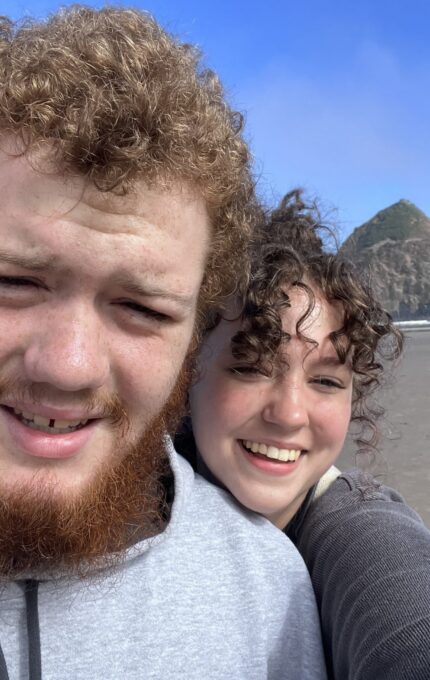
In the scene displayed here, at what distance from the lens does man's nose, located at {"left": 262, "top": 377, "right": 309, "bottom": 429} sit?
7.42ft

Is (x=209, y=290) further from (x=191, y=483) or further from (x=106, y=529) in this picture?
(x=106, y=529)

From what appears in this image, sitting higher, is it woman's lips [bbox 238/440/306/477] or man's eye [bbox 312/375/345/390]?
man's eye [bbox 312/375/345/390]

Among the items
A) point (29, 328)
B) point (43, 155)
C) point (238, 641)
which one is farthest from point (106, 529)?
point (43, 155)

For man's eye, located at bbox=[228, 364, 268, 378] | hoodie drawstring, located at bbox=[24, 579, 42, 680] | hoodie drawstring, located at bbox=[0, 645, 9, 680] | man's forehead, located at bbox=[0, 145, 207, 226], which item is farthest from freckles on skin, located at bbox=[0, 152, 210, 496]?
man's eye, located at bbox=[228, 364, 268, 378]

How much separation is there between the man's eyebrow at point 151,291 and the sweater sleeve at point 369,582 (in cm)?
95

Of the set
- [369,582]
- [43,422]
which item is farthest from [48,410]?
[369,582]

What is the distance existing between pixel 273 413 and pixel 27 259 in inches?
44.3

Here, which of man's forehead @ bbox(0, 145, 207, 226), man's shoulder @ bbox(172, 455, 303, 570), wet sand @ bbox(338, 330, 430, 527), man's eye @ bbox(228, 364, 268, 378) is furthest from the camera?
wet sand @ bbox(338, 330, 430, 527)

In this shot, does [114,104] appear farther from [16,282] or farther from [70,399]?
[70,399]

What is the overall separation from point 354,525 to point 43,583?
1.02 meters

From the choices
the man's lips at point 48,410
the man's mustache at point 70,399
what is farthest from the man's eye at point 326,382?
the man's lips at point 48,410

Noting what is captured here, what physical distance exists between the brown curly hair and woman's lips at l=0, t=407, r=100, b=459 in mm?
651

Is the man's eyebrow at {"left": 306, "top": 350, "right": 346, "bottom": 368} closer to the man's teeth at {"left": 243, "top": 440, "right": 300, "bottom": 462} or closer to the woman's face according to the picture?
the woman's face

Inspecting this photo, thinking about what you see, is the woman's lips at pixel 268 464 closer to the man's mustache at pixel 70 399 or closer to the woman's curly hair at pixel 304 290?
the woman's curly hair at pixel 304 290
